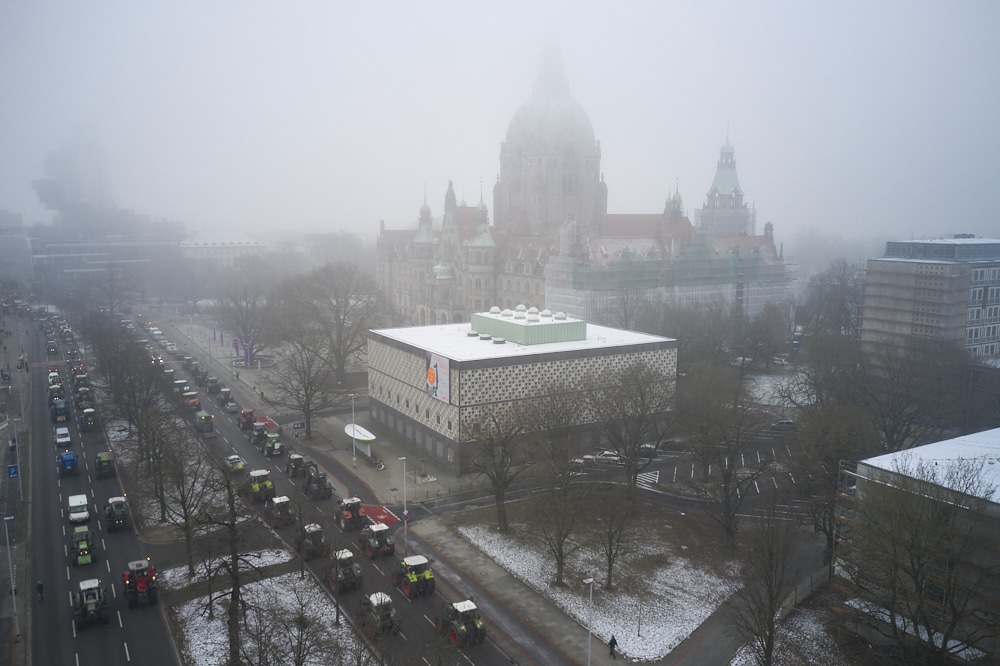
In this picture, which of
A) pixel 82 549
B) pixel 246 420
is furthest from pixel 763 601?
pixel 246 420

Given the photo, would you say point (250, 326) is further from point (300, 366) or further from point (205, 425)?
point (205, 425)

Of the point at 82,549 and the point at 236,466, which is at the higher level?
the point at 236,466

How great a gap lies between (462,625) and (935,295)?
6098 centimetres

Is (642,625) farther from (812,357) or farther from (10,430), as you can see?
(10,430)

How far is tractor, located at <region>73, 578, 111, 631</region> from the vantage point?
31.1 metres

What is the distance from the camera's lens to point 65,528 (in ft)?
136

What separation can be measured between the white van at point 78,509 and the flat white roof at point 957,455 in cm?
3957

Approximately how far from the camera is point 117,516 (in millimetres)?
41000

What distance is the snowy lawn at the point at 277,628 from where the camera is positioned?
89.9ft

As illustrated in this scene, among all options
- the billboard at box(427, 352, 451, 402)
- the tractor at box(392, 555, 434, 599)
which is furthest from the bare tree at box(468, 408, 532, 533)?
the tractor at box(392, 555, 434, 599)

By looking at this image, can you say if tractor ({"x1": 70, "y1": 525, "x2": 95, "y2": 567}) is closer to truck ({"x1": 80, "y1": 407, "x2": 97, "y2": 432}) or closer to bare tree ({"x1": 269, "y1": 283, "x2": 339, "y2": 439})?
bare tree ({"x1": 269, "y1": 283, "x2": 339, "y2": 439})

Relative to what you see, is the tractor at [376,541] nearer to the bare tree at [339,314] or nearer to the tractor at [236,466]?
the tractor at [236,466]

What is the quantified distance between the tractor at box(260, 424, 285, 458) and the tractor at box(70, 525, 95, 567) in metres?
16.1

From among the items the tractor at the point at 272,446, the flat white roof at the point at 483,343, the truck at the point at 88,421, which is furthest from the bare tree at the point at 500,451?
the truck at the point at 88,421
